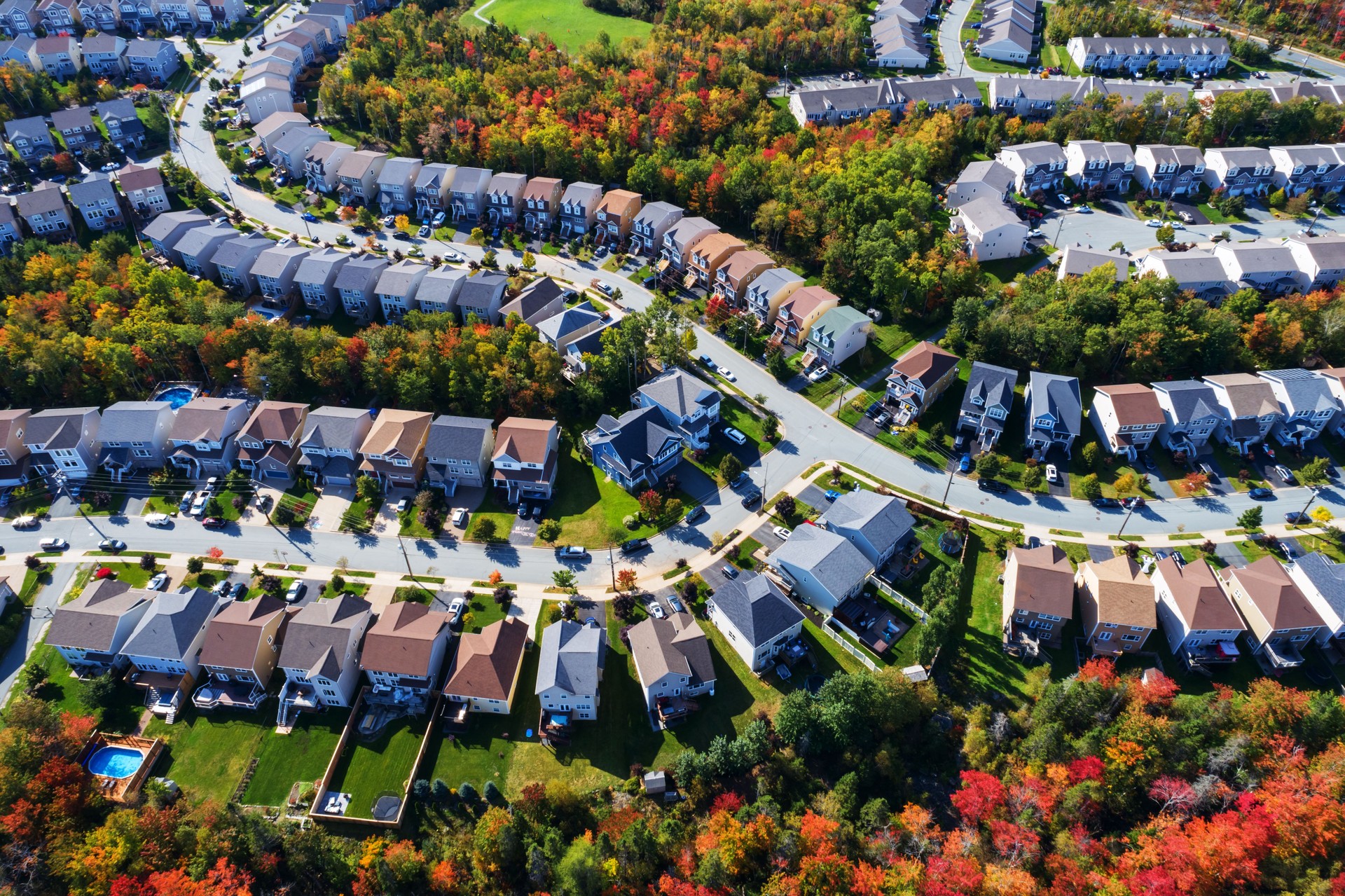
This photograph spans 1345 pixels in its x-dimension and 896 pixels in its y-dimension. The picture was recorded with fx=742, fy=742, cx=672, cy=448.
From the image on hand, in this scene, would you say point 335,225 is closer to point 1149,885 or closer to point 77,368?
point 77,368

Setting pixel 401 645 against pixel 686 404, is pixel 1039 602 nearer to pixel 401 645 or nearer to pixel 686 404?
pixel 686 404

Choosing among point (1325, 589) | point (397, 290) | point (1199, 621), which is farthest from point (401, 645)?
point (1325, 589)

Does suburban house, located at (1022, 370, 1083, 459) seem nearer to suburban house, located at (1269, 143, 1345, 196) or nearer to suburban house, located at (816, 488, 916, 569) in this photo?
suburban house, located at (816, 488, 916, 569)

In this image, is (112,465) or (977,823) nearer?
(977,823)

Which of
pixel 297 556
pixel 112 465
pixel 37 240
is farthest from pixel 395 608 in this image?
pixel 37 240

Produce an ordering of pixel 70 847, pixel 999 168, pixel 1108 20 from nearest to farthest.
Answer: pixel 70 847
pixel 999 168
pixel 1108 20

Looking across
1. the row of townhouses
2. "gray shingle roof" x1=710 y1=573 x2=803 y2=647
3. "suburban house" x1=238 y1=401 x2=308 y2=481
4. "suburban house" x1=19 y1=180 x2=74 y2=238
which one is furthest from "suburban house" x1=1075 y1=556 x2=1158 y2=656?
"suburban house" x1=19 y1=180 x2=74 y2=238
